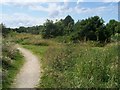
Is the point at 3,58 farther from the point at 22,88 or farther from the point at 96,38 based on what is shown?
the point at 96,38

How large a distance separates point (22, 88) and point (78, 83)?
2.53m

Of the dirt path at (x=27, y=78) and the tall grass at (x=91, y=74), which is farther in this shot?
the dirt path at (x=27, y=78)

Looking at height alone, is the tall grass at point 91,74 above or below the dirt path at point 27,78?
above

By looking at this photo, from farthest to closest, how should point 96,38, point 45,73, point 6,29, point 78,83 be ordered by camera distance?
point 96,38 → point 6,29 → point 45,73 → point 78,83

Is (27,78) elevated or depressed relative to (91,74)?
depressed

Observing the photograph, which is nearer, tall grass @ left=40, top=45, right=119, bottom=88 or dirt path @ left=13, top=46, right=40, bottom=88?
tall grass @ left=40, top=45, right=119, bottom=88

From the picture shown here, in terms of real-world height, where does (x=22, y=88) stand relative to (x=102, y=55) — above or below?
below

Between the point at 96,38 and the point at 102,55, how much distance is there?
26265 mm

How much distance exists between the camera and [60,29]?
46719 millimetres

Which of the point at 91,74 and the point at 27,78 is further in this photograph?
the point at 27,78

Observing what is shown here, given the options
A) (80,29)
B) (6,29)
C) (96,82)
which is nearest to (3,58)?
(96,82)

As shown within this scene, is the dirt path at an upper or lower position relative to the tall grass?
lower

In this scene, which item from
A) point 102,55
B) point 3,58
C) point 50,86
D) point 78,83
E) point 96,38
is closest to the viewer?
point 78,83

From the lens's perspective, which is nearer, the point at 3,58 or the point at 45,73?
the point at 45,73
